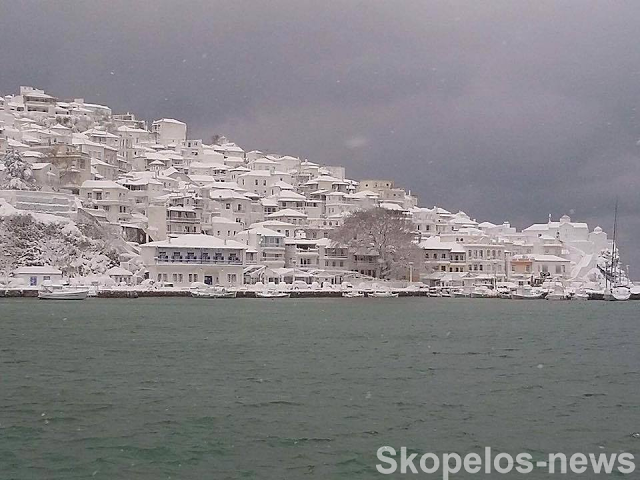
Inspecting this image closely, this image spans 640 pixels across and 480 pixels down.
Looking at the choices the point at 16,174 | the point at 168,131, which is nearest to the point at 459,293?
the point at 16,174

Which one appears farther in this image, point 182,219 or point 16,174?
point 182,219

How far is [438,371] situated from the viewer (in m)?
23.7

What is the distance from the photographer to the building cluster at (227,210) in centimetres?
7844

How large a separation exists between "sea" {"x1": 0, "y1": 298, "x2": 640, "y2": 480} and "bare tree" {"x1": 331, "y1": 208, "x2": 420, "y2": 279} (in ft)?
163

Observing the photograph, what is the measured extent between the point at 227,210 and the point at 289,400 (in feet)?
252

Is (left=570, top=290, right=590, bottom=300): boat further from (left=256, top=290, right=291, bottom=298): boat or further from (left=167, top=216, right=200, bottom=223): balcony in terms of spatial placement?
(left=167, top=216, right=200, bottom=223): balcony

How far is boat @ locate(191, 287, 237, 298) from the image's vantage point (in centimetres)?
6994

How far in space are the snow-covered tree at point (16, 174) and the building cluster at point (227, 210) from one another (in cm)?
163

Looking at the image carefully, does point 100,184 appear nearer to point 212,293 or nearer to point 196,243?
point 196,243

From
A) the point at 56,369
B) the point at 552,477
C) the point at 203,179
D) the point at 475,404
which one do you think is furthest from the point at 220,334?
the point at 203,179

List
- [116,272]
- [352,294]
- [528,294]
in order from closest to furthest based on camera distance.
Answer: [116,272] → [352,294] → [528,294]

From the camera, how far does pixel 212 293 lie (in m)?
69.8

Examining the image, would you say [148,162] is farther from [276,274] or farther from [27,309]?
[27,309]

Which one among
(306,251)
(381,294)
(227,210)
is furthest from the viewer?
(227,210)
